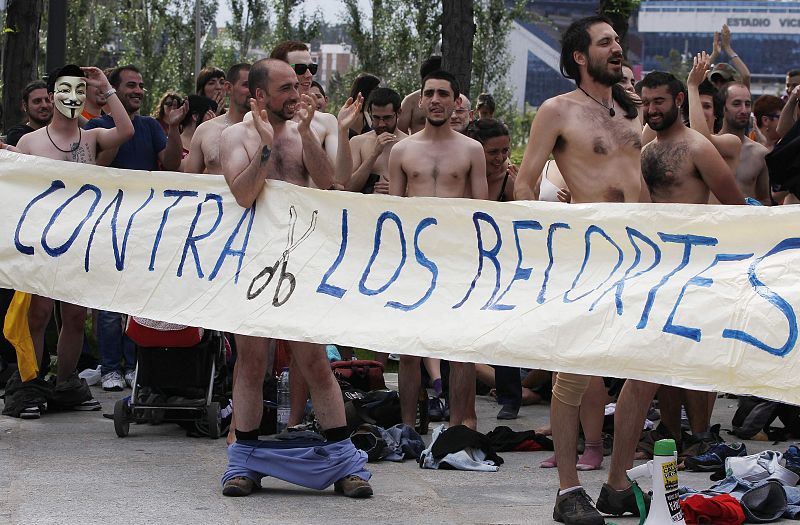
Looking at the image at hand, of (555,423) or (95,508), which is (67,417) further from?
(555,423)

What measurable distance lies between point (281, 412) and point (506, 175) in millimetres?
2304

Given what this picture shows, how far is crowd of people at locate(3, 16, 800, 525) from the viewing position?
6.45 meters

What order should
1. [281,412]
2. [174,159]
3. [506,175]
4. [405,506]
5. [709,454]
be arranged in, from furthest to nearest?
[174,159]
[506,175]
[281,412]
[709,454]
[405,506]

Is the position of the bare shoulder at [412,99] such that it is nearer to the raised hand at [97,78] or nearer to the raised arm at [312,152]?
the raised hand at [97,78]

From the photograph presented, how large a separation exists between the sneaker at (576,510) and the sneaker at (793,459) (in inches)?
56.6

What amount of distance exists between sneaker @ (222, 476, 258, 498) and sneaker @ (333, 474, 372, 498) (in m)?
0.45

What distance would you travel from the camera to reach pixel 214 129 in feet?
28.0

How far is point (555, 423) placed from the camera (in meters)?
6.18

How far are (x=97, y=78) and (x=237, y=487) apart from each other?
129 inches

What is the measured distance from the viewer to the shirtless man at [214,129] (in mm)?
8484

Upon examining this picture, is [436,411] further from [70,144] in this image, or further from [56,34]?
[56,34]

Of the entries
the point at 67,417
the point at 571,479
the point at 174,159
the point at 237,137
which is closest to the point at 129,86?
the point at 174,159

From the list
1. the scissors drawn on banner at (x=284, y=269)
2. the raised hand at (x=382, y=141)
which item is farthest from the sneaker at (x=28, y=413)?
→ the raised hand at (x=382, y=141)

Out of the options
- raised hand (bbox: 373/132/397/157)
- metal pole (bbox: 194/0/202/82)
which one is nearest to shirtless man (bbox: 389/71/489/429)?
raised hand (bbox: 373/132/397/157)
